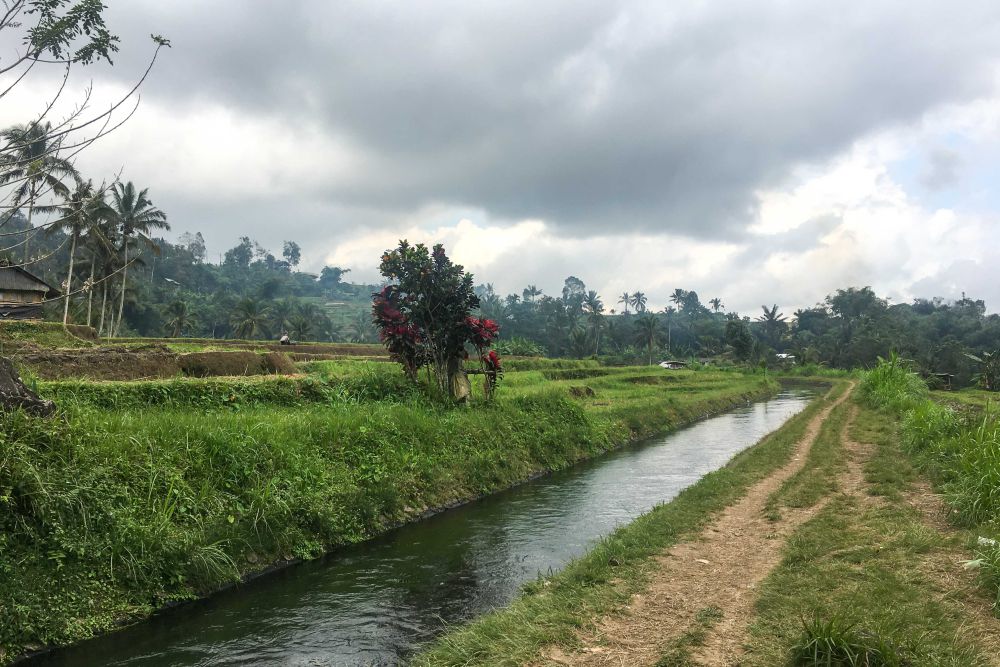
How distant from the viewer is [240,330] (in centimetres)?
7019

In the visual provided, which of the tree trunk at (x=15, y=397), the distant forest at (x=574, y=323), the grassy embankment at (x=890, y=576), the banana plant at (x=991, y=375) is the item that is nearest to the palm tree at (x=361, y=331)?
the distant forest at (x=574, y=323)

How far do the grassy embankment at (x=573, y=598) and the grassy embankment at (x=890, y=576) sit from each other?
1.07 meters

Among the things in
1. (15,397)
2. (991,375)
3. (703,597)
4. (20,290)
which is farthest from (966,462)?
(991,375)

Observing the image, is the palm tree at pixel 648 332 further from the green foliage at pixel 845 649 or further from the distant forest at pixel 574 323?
the green foliage at pixel 845 649

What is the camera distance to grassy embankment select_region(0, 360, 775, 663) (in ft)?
22.0

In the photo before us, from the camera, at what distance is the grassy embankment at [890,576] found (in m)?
4.27

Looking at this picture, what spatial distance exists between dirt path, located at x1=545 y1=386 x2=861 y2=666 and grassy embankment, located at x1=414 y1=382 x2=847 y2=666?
17 cm

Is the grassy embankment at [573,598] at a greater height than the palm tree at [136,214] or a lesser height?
lesser

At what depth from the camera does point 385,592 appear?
7.98 m

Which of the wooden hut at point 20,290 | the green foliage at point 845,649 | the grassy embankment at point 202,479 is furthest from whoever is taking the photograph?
the wooden hut at point 20,290

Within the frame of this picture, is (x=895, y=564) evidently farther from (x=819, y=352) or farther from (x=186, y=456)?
(x=819, y=352)

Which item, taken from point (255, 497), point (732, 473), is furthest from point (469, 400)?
point (255, 497)

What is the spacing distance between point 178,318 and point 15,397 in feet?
206

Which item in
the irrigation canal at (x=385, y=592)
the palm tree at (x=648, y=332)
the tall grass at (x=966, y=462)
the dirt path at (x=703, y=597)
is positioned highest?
the palm tree at (x=648, y=332)
